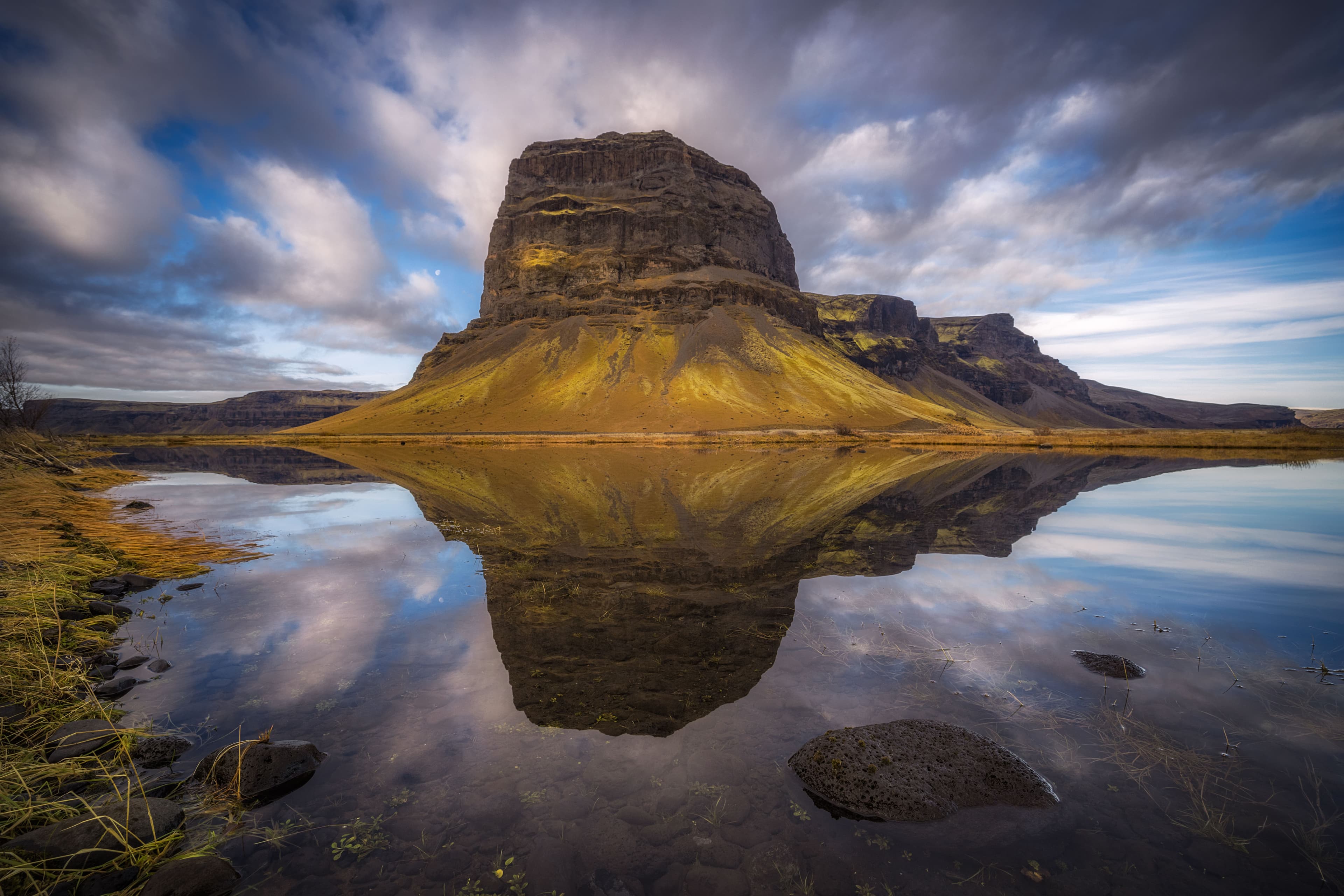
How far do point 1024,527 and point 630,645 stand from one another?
17.8 meters

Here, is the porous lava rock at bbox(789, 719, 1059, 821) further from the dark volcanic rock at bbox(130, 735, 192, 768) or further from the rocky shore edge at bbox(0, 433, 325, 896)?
the dark volcanic rock at bbox(130, 735, 192, 768)

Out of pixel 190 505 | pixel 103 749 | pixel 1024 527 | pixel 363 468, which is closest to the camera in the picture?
pixel 103 749

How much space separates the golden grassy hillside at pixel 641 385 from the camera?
103875 mm

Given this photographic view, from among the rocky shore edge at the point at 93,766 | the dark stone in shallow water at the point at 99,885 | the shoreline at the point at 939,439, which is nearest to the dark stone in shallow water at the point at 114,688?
the rocky shore edge at the point at 93,766

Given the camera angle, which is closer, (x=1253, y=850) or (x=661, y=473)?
(x=1253, y=850)

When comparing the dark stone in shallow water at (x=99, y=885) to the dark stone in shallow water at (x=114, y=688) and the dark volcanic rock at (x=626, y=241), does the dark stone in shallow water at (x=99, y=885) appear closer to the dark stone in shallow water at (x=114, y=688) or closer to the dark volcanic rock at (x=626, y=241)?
the dark stone in shallow water at (x=114, y=688)

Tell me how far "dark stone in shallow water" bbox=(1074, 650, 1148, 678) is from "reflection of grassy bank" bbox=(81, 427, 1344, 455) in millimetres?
69437

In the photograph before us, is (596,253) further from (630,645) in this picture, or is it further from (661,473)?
(630,645)

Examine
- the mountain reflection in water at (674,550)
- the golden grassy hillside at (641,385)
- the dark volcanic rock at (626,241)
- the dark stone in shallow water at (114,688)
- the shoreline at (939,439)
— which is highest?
the dark volcanic rock at (626,241)

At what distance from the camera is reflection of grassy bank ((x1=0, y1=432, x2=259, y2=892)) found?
15.0 feet

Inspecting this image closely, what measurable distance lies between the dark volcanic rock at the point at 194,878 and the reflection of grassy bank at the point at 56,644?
342 mm

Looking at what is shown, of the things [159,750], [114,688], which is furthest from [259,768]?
[114,688]

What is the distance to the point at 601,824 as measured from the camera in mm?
5199

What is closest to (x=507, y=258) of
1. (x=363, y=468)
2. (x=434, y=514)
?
(x=363, y=468)
